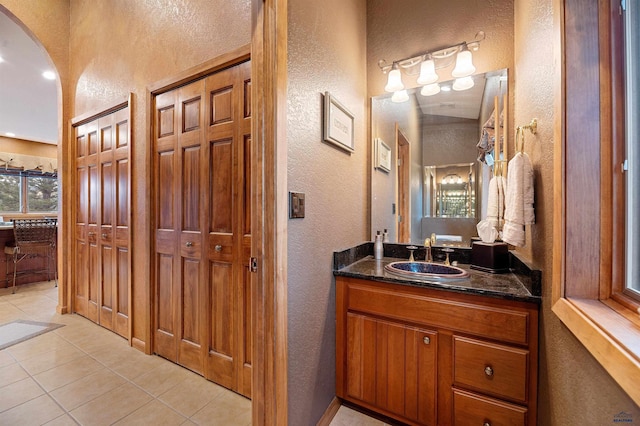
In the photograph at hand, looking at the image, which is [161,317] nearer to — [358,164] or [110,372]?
[110,372]

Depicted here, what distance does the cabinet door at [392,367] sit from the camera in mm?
1346

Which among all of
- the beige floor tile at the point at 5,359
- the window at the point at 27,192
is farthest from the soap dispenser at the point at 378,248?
the window at the point at 27,192

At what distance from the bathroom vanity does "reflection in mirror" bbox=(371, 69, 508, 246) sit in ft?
1.61

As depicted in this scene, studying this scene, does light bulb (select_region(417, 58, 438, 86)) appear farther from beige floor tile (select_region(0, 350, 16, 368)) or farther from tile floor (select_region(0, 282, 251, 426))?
beige floor tile (select_region(0, 350, 16, 368))

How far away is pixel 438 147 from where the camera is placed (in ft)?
6.47

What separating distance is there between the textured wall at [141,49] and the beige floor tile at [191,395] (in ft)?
2.28

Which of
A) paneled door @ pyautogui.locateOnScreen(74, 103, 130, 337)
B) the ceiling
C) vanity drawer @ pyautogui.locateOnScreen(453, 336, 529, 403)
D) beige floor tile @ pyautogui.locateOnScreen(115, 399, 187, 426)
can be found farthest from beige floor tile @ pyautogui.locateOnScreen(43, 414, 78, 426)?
the ceiling

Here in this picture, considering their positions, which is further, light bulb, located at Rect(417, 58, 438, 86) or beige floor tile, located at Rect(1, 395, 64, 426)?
light bulb, located at Rect(417, 58, 438, 86)

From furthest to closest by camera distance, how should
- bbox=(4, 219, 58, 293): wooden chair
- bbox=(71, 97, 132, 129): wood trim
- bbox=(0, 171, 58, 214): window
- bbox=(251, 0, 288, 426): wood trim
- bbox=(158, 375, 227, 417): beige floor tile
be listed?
bbox=(0, 171, 58, 214): window < bbox=(4, 219, 58, 293): wooden chair < bbox=(71, 97, 132, 129): wood trim < bbox=(158, 375, 227, 417): beige floor tile < bbox=(251, 0, 288, 426): wood trim

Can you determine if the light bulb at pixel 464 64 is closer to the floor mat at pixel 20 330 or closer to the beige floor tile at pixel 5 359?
the beige floor tile at pixel 5 359

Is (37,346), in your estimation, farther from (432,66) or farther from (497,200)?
(432,66)

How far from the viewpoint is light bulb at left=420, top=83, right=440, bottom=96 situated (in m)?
1.88

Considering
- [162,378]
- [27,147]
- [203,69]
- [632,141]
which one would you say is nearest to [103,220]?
[162,378]

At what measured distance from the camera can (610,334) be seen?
2.01ft
